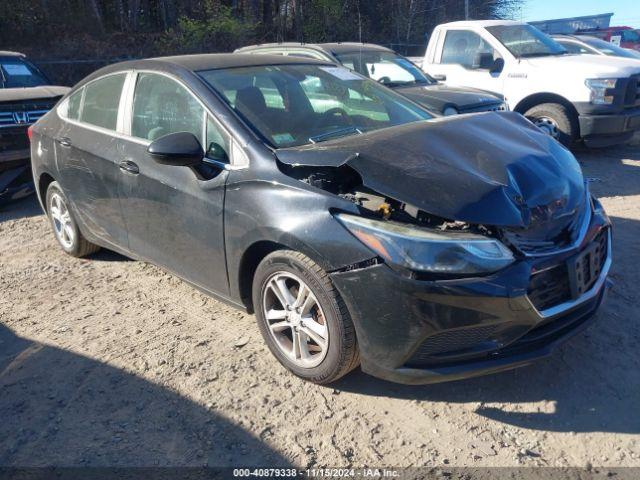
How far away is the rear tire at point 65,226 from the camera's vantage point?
4.89 m

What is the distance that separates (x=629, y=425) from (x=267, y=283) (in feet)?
6.37

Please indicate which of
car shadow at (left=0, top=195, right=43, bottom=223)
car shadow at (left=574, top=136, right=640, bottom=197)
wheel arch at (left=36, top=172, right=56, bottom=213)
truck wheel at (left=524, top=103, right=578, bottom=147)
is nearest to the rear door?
wheel arch at (left=36, top=172, right=56, bottom=213)

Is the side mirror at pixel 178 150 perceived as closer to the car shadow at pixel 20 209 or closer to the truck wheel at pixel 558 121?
the car shadow at pixel 20 209

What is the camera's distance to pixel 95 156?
4207mm

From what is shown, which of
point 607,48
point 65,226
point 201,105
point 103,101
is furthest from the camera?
point 607,48

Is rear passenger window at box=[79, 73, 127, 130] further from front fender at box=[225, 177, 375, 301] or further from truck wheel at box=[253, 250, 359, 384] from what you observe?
truck wheel at box=[253, 250, 359, 384]

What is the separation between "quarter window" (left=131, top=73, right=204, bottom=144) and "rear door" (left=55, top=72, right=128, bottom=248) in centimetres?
25

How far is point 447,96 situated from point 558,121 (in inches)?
75.8

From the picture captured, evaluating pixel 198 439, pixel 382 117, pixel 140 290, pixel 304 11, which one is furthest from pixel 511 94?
pixel 304 11

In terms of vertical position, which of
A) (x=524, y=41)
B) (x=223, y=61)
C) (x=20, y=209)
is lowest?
(x=20, y=209)

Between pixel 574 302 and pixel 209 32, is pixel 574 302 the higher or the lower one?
the lower one

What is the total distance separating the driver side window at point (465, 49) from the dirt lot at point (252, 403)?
18.8ft

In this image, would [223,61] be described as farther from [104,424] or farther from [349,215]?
[104,424]

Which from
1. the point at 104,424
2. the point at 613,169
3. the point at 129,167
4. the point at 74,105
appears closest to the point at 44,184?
the point at 74,105
